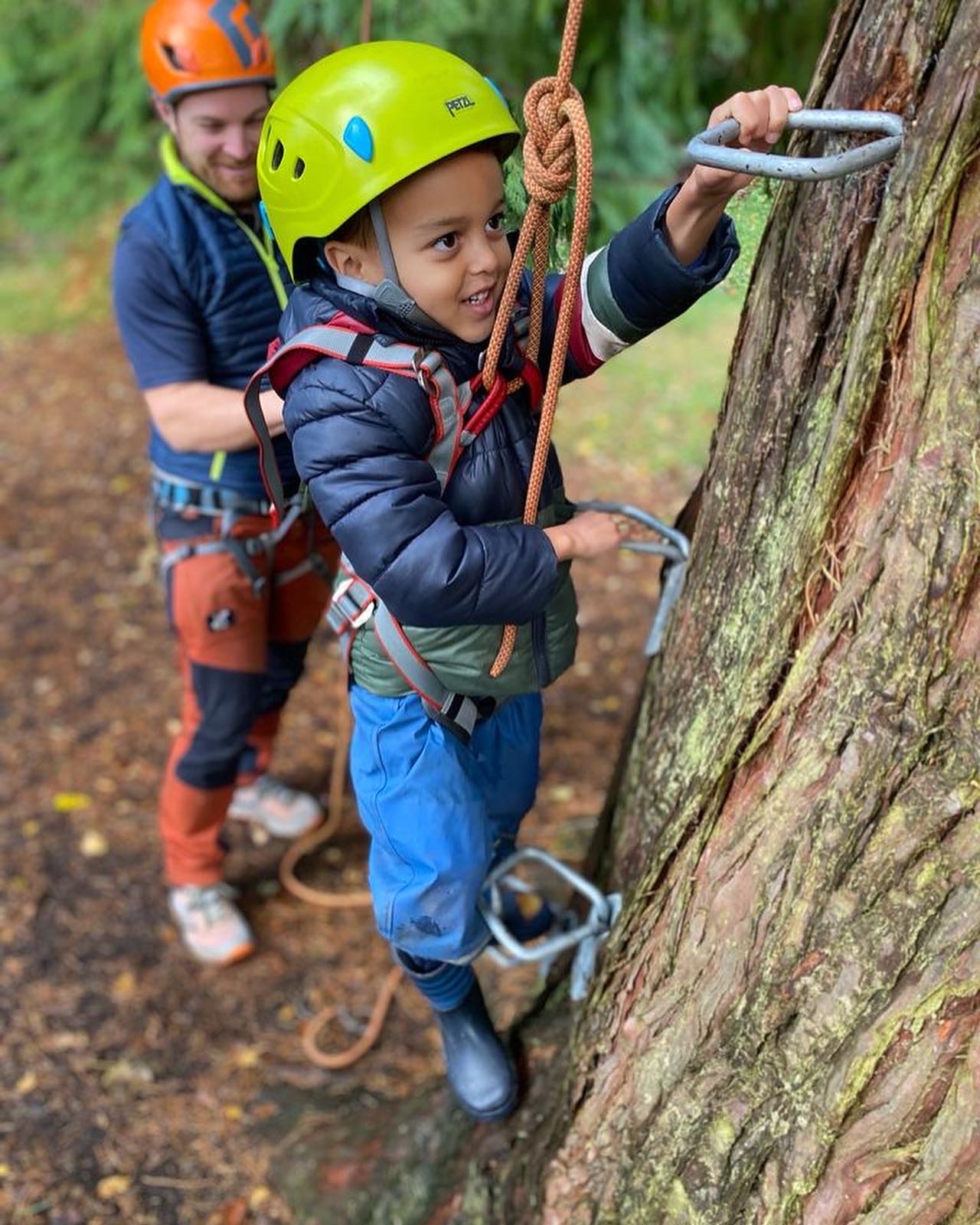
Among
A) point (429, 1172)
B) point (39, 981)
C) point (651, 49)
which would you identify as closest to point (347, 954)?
point (39, 981)

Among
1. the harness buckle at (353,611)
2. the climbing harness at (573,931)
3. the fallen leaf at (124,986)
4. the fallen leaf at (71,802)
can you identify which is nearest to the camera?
the harness buckle at (353,611)

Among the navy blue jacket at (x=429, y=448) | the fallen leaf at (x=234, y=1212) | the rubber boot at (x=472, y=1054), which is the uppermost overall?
the navy blue jacket at (x=429, y=448)

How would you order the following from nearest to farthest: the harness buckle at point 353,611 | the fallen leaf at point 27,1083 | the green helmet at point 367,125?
the green helmet at point 367,125 → the harness buckle at point 353,611 → the fallen leaf at point 27,1083

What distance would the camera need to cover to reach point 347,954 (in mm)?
3602

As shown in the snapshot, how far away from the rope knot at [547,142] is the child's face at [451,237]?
0.31 feet

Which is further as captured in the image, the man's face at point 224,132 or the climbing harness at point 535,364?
the man's face at point 224,132

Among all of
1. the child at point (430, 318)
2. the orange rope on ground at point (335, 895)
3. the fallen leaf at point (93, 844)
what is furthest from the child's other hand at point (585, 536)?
the fallen leaf at point (93, 844)

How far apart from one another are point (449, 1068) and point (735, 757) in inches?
39.7

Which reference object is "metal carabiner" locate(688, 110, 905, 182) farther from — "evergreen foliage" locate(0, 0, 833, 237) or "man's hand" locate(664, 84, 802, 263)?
"evergreen foliage" locate(0, 0, 833, 237)

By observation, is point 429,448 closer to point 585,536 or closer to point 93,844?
point 585,536

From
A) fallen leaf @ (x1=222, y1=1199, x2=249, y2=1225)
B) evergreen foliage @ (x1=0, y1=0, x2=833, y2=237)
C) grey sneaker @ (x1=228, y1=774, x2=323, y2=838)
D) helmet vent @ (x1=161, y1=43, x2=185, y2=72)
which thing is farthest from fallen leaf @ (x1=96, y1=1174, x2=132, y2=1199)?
helmet vent @ (x1=161, y1=43, x2=185, y2=72)

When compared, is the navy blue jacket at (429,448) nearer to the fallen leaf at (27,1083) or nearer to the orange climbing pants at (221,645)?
the orange climbing pants at (221,645)

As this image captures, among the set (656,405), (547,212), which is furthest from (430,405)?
(656,405)

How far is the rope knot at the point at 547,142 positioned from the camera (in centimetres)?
152
